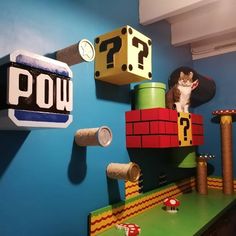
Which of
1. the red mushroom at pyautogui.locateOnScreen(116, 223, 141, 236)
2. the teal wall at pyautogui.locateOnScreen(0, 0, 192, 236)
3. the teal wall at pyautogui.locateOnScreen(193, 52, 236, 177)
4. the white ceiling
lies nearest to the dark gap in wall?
the teal wall at pyautogui.locateOnScreen(0, 0, 192, 236)

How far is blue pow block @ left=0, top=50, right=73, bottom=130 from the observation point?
670 millimetres

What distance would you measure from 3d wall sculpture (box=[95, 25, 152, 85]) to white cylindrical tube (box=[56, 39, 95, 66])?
0.21m

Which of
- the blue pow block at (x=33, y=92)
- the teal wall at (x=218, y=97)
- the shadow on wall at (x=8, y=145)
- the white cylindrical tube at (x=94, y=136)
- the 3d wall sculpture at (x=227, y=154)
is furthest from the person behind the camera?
the teal wall at (x=218, y=97)

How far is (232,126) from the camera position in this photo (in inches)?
82.3

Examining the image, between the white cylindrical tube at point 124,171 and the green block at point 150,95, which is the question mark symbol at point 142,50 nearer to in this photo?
the green block at point 150,95

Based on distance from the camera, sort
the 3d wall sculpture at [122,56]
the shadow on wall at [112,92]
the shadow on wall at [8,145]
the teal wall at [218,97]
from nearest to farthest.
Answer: the shadow on wall at [8,145], the 3d wall sculpture at [122,56], the shadow on wall at [112,92], the teal wall at [218,97]

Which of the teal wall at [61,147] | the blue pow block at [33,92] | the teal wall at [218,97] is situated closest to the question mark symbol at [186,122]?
the teal wall at [61,147]

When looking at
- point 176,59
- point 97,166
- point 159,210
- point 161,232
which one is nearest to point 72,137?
point 97,166

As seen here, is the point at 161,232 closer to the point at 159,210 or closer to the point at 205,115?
the point at 159,210

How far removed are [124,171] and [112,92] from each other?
0.44m

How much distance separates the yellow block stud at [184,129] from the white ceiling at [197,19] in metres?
0.64

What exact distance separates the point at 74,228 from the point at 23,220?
10.5 inches

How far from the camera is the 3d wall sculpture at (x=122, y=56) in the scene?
44.6 inches

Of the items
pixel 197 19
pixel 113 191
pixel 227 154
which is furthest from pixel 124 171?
pixel 197 19
